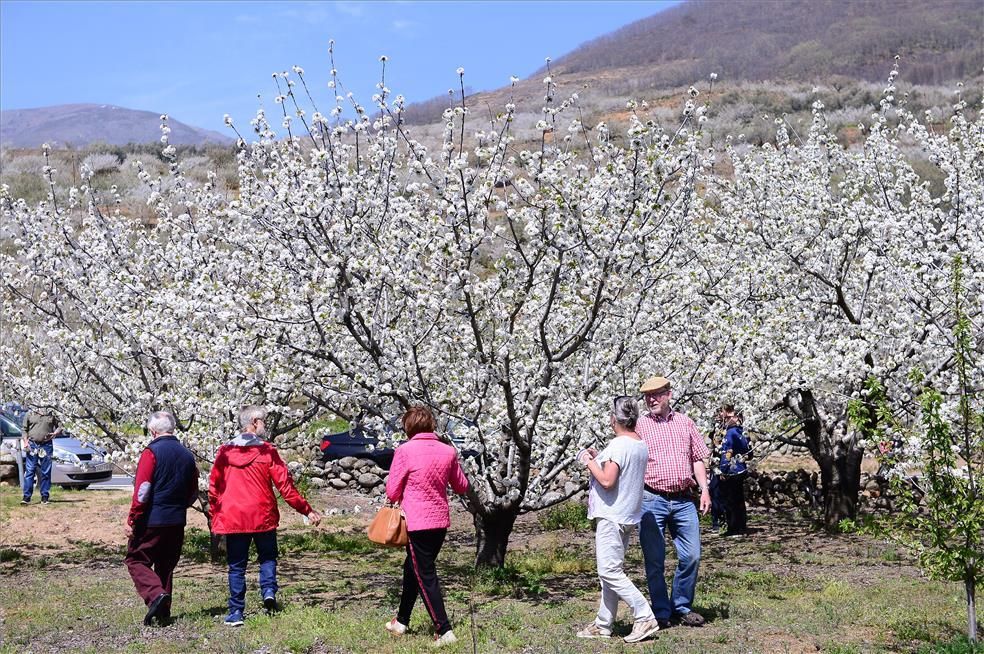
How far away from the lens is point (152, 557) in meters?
7.24

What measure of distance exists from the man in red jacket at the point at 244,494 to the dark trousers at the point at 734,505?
707 centimetres

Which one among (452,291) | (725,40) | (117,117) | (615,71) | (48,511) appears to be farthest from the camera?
(117,117)

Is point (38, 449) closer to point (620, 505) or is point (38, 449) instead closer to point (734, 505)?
point (734, 505)

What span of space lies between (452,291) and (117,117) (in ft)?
419

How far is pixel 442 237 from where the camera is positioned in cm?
741

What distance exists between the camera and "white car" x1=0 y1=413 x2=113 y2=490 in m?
18.8

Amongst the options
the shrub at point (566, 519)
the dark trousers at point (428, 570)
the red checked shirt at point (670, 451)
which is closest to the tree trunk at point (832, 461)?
the shrub at point (566, 519)

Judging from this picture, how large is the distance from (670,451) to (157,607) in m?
3.92

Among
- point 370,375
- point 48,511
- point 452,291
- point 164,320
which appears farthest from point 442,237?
point 48,511

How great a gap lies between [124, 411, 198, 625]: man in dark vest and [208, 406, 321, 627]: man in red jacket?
30 centimetres

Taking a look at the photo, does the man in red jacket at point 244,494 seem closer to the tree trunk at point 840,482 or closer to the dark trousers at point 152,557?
the dark trousers at point 152,557

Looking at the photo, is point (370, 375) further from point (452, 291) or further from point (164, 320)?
point (164, 320)

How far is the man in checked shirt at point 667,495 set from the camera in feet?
22.5

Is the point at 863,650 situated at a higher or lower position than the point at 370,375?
lower
